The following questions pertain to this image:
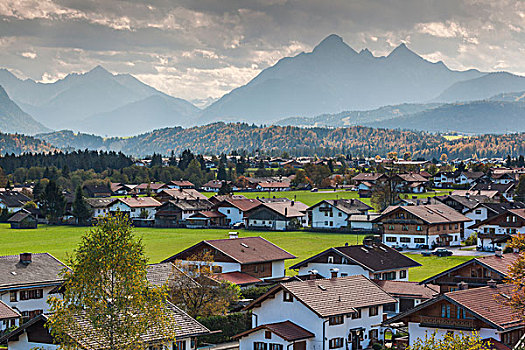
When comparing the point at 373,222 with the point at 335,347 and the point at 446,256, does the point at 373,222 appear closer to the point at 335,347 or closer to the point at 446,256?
the point at 446,256

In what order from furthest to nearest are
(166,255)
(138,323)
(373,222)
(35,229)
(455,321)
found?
(35,229) → (373,222) → (166,255) → (455,321) → (138,323)

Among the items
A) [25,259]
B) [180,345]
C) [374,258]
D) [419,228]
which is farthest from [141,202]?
[180,345]

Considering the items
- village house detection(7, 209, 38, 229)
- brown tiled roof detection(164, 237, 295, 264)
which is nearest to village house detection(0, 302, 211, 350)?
brown tiled roof detection(164, 237, 295, 264)

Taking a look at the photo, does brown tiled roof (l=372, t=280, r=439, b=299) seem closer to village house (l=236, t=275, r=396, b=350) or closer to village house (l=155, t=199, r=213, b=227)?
village house (l=236, t=275, r=396, b=350)

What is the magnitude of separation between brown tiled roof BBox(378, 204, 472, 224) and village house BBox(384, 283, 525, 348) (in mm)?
61014

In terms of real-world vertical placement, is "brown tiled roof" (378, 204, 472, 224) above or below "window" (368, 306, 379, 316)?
above

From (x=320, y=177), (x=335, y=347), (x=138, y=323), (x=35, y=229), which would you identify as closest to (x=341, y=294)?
(x=335, y=347)

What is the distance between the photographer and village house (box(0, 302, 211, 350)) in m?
30.8

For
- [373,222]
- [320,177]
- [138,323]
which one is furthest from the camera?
[320,177]

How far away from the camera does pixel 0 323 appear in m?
45.8

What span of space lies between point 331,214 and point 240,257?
5938cm

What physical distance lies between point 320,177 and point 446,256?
4376 inches

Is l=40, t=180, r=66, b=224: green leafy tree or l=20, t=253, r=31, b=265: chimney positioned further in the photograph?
l=40, t=180, r=66, b=224: green leafy tree

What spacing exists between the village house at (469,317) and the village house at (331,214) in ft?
263
